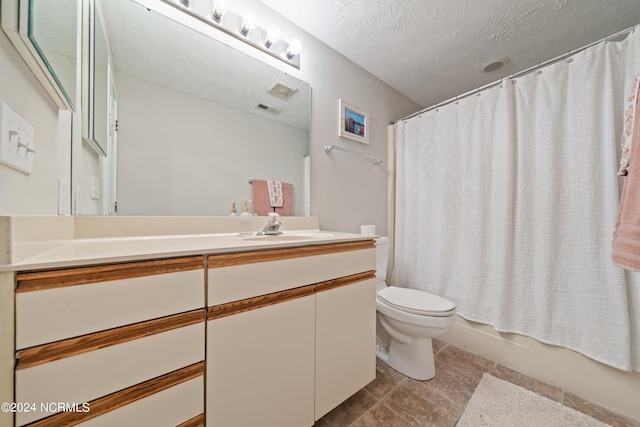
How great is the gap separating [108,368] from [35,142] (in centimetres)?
64

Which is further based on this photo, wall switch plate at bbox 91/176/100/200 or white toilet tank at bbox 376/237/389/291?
white toilet tank at bbox 376/237/389/291

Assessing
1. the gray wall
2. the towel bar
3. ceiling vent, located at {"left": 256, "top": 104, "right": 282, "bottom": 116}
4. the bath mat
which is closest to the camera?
the gray wall

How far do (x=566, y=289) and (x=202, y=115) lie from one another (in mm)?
2150

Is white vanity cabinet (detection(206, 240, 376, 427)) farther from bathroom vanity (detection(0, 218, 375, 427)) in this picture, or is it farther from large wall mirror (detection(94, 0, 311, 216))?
large wall mirror (detection(94, 0, 311, 216))

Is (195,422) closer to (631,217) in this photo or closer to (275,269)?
A: (275,269)

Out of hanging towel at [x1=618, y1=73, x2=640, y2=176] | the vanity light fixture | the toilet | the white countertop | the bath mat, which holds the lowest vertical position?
the bath mat

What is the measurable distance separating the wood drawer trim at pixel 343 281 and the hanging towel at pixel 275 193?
2.05ft

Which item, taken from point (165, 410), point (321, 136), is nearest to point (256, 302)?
point (165, 410)

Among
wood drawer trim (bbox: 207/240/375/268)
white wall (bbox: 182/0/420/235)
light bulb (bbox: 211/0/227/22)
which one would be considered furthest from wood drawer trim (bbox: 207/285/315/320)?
light bulb (bbox: 211/0/227/22)

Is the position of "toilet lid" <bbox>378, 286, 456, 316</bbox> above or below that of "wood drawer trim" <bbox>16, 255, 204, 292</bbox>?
below

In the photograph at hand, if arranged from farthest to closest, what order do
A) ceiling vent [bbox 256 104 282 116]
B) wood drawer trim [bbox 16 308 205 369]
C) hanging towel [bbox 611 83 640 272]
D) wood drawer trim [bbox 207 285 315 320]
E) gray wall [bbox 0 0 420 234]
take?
1. ceiling vent [bbox 256 104 282 116]
2. hanging towel [bbox 611 83 640 272]
3. wood drawer trim [bbox 207 285 315 320]
4. gray wall [bbox 0 0 420 234]
5. wood drawer trim [bbox 16 308 205 369]

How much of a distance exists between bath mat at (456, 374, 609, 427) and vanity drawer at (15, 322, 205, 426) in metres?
1.23

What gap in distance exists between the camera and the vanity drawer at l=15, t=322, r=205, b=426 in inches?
16.8

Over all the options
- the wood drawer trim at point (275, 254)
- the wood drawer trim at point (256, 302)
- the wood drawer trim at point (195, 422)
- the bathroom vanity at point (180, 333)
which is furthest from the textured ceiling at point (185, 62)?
the wood drawer trim at point (195, 422)
